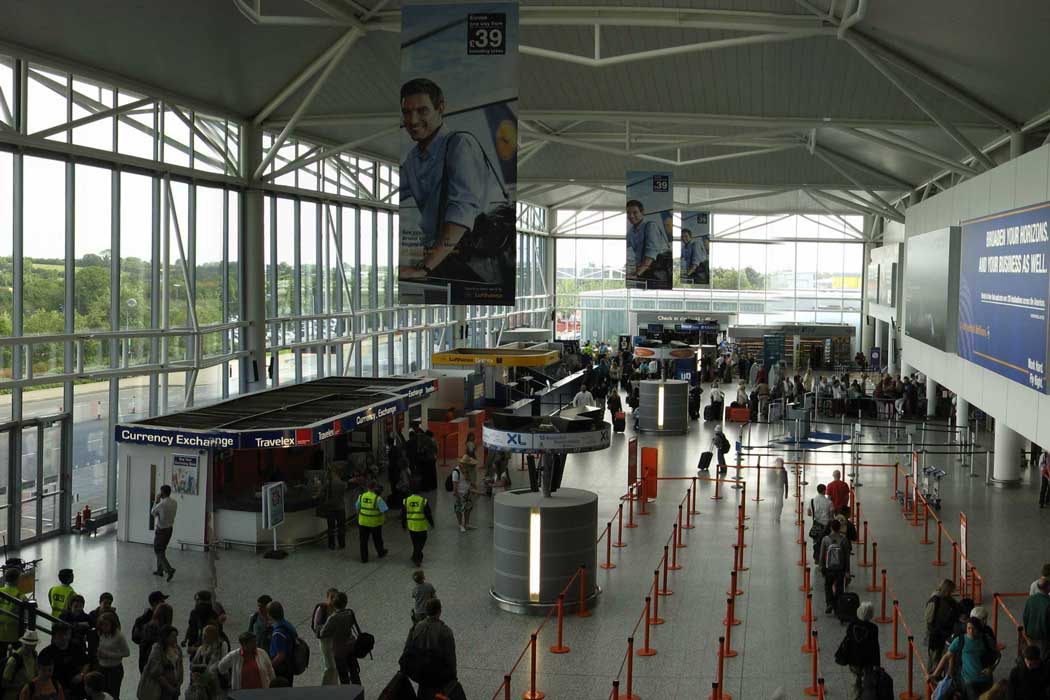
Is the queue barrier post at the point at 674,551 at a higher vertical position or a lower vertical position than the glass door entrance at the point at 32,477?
lower

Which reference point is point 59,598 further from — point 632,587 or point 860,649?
point 860,649

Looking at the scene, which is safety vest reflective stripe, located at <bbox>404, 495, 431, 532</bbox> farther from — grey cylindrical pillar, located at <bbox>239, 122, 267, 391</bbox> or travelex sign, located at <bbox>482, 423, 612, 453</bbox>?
grey cylindrical pillar, located at <bbox>239, 122, 267, 391</bbox>

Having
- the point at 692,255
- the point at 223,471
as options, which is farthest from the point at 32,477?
the point at 692,255

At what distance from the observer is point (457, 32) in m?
13.2

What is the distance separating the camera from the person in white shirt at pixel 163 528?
47.4ft

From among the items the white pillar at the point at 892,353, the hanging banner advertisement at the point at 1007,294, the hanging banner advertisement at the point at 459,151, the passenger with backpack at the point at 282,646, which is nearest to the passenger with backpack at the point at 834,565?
the hanging banner advertisement at the point at 1007,294

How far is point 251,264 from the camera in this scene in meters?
25.2

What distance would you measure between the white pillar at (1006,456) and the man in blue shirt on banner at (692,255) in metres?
15.9

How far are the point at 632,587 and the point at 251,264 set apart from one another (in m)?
14.4

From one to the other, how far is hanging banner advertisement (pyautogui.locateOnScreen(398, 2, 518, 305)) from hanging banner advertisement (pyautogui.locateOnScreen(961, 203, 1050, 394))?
22.4 ft

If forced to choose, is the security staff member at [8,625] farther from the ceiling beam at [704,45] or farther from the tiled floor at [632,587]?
the ceiling beam at [704,45]

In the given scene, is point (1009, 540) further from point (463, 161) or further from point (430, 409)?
point (430, 409)

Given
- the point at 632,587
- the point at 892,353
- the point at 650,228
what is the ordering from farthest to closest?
the point at 892,353 → the point at 650,228 → the point at 632,587

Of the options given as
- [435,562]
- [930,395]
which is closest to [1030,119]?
[930,395]
